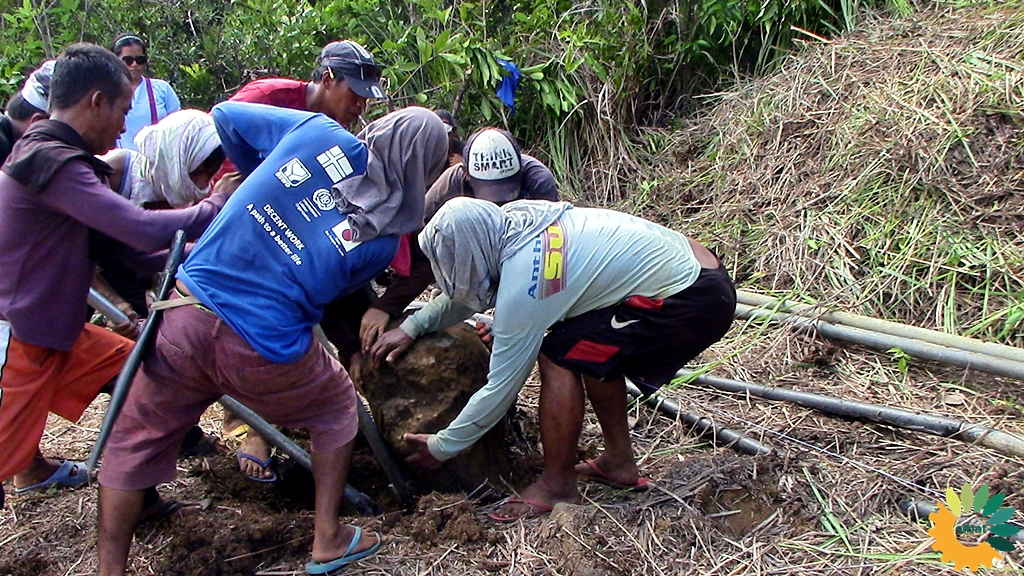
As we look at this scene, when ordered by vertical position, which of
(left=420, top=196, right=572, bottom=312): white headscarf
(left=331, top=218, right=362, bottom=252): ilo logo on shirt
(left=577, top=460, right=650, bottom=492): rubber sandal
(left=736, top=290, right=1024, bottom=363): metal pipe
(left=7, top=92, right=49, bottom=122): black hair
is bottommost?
(left=736, top=290, right=1024, bottom=363): metal pipe

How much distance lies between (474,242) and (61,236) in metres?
1.35

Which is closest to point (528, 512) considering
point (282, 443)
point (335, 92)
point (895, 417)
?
point (282, 443)

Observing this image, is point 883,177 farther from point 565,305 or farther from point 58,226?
point 58,226

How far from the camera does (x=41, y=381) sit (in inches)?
110

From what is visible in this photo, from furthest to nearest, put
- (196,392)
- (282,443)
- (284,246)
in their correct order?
(282,443) → (196,392) → (284,246)

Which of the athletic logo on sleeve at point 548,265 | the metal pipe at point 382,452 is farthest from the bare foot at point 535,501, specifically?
the athletic logo on sleeve at point 548,265

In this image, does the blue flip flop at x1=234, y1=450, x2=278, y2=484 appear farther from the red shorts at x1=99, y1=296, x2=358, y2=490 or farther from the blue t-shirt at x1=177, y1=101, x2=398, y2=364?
the blue t-shirt at x1=177, y1=101, x2=398, y2=364

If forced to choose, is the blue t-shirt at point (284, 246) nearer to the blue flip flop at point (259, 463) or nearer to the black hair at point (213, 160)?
the black hair at point (213, 160)

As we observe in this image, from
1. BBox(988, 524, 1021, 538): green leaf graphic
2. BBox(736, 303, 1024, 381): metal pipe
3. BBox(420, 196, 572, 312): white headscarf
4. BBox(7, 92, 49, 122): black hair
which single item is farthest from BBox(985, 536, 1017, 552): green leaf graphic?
BBox(7, 92, 49, 122): black hair

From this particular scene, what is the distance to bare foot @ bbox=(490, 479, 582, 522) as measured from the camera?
299 cm

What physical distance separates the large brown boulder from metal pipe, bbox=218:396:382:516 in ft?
0.66

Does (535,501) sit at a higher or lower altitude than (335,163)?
lower

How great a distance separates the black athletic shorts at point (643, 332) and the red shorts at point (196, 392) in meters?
0.81

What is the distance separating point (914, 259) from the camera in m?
4.58
